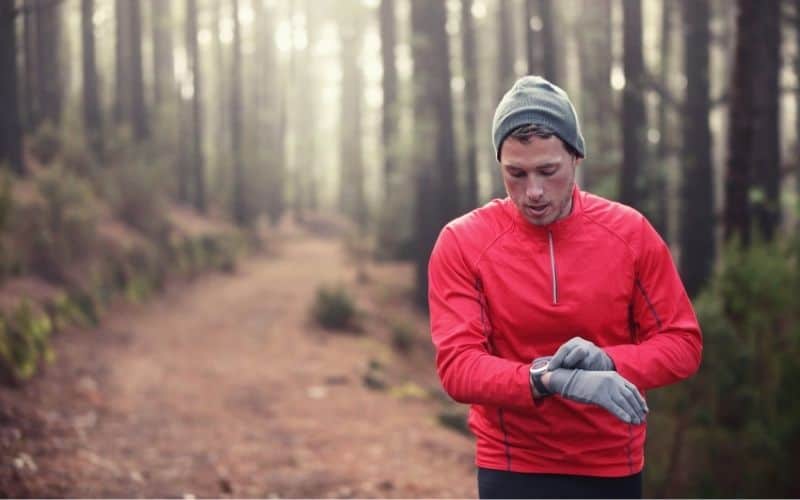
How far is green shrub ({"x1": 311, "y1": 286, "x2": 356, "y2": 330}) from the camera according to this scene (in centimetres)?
1577

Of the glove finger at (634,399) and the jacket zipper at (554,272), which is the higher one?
the jacket zipper at (554,272)

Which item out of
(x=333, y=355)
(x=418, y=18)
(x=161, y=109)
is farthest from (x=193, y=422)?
(x=161, y=109)

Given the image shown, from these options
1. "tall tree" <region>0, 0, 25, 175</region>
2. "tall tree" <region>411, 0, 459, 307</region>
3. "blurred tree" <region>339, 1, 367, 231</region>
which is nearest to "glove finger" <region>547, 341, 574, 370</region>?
"tall tree" <region>0, 0, 25, 175</region>

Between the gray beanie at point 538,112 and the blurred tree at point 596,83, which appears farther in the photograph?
the blurred tree at point 596,83

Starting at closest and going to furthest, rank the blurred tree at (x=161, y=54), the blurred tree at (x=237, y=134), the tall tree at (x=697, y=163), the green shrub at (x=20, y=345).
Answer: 1. the green shrub at (x=20, y=345)
2. the tall tree at (x=697, y=163)
3. the blurred tree at (x=161, y=54)
4. the blurred tree at (x=237, y=134)

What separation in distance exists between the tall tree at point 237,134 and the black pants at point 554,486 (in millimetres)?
27943

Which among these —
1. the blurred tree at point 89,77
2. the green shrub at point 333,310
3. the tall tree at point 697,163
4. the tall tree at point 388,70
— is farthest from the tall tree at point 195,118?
the tall tree at point 697,163

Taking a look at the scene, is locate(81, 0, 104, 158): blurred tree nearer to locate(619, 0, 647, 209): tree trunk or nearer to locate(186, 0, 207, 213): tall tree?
locate(186, 0, 207, 213): tall tree

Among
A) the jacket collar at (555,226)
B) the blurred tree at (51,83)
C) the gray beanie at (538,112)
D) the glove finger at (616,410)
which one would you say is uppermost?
the blurred tree at (51,83)

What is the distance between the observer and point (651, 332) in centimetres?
315

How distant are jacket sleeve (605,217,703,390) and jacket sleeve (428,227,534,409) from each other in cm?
41

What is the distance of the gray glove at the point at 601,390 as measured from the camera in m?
2.76

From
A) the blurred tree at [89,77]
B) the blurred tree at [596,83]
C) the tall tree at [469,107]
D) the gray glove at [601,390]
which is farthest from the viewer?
the blurred tree at [89,77]

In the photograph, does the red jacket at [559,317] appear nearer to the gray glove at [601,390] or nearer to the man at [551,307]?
the man at [551,307]
